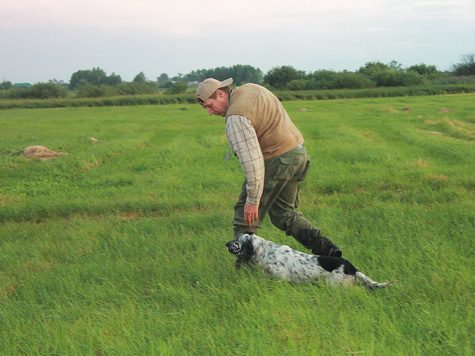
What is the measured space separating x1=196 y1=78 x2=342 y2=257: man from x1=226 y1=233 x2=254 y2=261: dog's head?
137mm

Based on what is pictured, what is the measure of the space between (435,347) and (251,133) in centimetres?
218

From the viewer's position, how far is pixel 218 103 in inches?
153

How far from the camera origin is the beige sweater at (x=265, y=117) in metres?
3.78

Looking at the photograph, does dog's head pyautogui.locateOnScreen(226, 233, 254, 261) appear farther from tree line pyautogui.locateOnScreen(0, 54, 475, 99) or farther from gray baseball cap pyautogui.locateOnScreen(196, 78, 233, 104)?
tree line pyautogui.locateOnScreen(0, 54, 475, 99)

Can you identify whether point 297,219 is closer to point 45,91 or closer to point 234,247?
point 234,247

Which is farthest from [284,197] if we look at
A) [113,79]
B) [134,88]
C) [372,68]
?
[113,79]

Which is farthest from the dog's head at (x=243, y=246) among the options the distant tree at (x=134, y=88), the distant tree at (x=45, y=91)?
the distant tree at (x=45, y=91)

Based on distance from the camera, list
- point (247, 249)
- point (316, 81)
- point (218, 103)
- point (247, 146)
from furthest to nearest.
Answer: point (316, 81) → point (247, 249) → point (218, 103) → point (247, 146)

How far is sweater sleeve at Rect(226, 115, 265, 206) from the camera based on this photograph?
12.1ft

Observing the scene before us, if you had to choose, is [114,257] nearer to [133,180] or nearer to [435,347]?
[435,347]

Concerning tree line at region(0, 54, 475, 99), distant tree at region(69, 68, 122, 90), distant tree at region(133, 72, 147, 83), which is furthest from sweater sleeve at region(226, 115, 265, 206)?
distant tree at region(69, 68, 122, 90)

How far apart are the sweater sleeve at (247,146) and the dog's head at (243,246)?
1.96 feet

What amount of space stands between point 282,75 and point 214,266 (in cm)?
7580

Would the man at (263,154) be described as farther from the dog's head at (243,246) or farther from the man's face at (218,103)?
the dog's head at (243,246)
